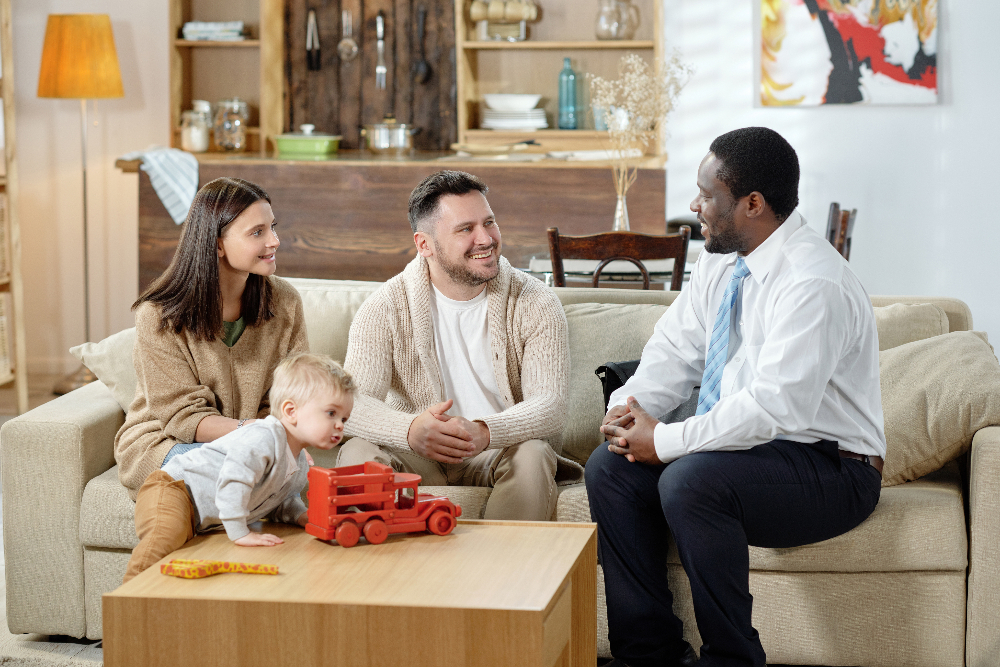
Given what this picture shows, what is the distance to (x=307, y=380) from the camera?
173 centimetres

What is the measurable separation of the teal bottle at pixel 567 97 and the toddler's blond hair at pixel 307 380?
3546 millimetres

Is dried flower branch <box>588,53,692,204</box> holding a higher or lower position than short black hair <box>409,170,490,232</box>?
higher

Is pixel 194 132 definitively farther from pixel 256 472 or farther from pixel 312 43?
pixel 256 472

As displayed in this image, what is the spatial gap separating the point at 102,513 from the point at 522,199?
2447 millimetres

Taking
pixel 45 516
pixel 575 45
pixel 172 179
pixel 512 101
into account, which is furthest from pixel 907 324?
pixel 172 179

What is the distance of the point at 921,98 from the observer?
5.02 meters

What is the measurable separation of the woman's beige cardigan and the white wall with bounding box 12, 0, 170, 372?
322 centimetres

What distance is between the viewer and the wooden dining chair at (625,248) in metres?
3.23

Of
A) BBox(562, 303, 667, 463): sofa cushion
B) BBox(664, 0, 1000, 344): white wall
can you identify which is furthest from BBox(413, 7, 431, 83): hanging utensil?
BBox(562, 303, 667, 463): sofa cushion

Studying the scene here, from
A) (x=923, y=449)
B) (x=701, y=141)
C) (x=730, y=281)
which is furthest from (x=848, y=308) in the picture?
(x=701, y=141)

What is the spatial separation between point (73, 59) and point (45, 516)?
3.04m

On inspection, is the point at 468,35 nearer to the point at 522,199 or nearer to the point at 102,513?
the point at 522,199

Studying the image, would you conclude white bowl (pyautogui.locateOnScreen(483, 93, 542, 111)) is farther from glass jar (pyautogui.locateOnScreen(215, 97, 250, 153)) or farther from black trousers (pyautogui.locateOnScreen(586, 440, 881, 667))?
black trousers (pyautogui.locateOnScreen(586, 440, 881, 667))

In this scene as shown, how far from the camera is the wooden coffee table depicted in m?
1.44
